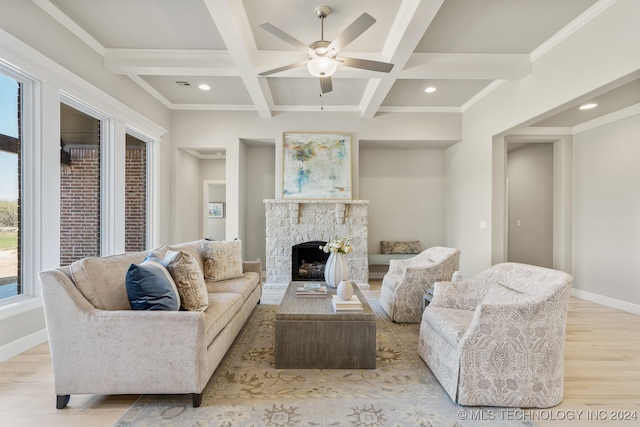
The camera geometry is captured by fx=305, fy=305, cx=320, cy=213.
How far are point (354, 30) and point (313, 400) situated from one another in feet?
8.69

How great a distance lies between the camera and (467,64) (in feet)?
11.6

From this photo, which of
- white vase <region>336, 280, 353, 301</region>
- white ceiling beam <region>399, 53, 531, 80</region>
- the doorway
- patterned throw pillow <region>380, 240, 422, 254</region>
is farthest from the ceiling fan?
the doorway

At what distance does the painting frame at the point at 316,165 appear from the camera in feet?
17.4

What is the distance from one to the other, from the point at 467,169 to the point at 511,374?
387cm

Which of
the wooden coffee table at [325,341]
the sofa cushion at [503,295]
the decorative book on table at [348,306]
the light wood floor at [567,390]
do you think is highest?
the sofa cushion at [503,295]

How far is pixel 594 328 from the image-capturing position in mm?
3291

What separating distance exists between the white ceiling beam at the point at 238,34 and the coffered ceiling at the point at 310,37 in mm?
11

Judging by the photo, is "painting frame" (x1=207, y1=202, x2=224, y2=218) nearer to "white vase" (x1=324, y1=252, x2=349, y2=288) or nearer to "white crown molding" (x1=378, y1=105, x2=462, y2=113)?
"white crown molding" (x1=378, y1=105, x2=462, y2=113)

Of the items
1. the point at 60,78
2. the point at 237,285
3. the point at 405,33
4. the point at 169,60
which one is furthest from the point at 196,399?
the point at 169,60

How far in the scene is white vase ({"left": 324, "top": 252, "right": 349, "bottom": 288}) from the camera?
3148 mm

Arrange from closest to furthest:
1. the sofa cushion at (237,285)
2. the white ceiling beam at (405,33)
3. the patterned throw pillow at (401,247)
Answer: the white ceiling beam at (405,33) < the sofa cushion at (237,285) < the patterned throw pillow at (401,247)

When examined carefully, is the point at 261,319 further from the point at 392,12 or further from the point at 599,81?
the point at 599,81

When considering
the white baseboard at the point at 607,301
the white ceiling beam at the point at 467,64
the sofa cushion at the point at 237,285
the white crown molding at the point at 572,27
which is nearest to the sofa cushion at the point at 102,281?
the sofa cushion at the point at 237,285

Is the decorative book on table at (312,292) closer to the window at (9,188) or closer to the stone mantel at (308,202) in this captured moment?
the stone mantel at (308,202)
